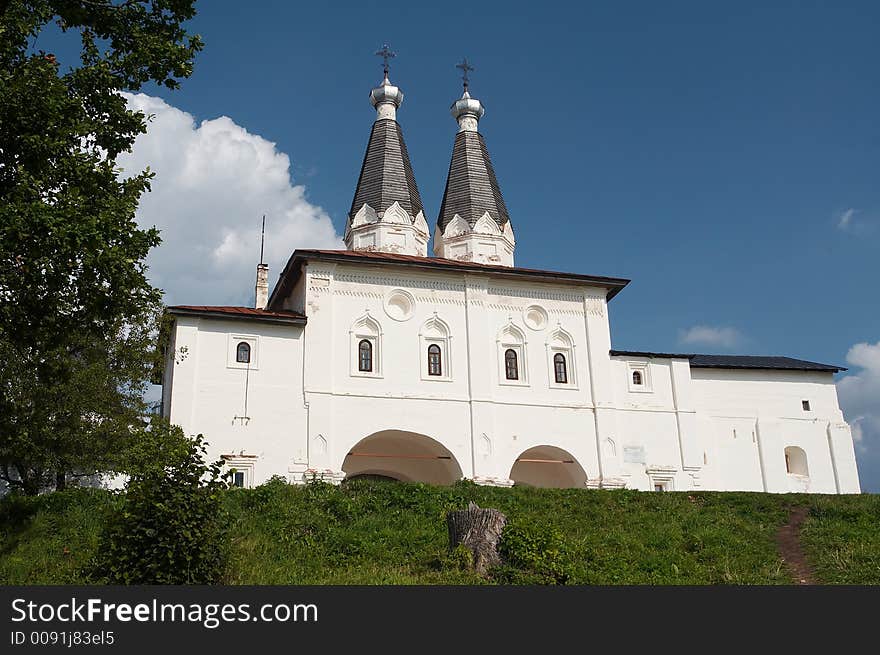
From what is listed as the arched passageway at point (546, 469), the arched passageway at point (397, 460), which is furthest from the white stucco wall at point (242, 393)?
the arched passageway at point (546, 469)

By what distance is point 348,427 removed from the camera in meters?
23.0

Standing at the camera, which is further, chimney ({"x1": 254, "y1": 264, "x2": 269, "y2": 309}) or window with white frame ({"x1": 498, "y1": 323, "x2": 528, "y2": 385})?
chimney ({"x1": 254, "y1": 264, "x2": 269, "y2": 309})

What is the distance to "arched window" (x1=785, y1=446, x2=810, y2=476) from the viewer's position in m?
27.0

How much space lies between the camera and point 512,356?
83.1 feet

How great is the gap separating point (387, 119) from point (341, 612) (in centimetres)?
2720

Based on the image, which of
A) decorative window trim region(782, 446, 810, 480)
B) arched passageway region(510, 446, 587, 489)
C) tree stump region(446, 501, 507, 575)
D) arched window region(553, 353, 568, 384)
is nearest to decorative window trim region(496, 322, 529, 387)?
arched window region(553, 353, 568, 384)

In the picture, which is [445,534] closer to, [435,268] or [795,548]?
[795,548]

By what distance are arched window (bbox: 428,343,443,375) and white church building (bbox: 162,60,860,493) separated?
0.03m

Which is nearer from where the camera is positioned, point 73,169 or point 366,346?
point 73,169

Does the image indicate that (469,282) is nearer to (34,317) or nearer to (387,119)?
(387,119)

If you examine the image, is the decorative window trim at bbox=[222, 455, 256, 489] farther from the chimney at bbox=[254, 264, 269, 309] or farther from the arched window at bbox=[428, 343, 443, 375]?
the chimney at bbox=[254, 264, 269, 309]

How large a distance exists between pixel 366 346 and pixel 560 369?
554 cm

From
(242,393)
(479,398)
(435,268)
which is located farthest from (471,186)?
(242,393)

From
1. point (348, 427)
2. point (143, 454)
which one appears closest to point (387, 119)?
point (348, 427)
